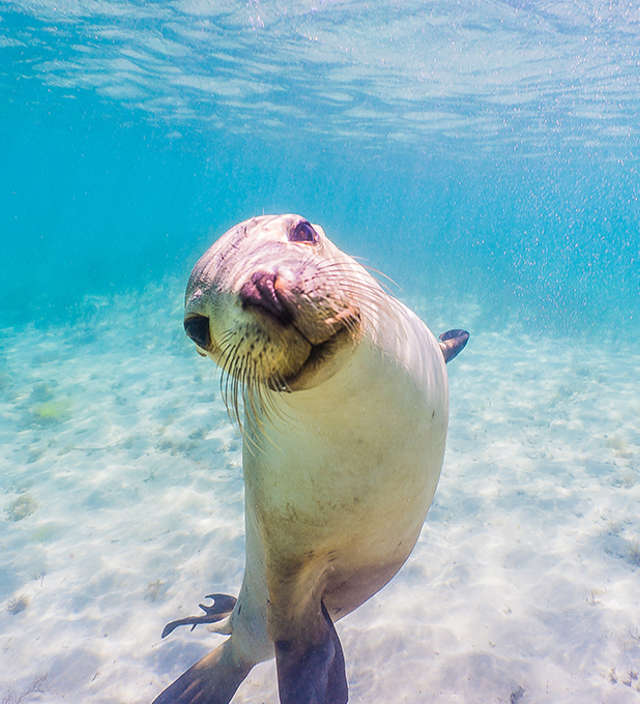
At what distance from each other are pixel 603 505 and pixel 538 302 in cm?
1693

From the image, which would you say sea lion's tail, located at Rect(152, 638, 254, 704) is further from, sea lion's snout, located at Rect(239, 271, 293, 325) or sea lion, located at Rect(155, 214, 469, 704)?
sea lion's snout, located at Rect(239, 271, 293, 325)

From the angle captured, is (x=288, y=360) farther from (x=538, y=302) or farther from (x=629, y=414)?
(x=538, y=302)

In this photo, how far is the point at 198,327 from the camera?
4.49ft

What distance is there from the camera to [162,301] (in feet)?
67.9

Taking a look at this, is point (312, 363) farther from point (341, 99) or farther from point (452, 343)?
point (341, 99)

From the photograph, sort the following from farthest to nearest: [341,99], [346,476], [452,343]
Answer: [341,99] < [452,343] < [346,476]

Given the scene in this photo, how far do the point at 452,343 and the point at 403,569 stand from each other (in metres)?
2.70

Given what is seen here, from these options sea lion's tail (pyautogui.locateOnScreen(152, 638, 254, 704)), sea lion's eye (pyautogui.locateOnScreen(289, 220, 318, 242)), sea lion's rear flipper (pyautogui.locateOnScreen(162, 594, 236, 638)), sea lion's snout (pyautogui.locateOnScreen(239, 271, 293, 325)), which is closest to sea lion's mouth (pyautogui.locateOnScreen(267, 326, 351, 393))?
sea lion's snout (pyautogui.locateOnScreen(239, 271, 293, 325))

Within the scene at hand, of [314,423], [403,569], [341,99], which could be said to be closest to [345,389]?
[314,423]

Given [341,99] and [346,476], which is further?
[341,99]

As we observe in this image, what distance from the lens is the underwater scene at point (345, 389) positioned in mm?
3629

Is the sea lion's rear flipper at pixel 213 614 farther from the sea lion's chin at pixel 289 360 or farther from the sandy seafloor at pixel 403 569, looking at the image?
the sea lion's chin at pixel 289 360

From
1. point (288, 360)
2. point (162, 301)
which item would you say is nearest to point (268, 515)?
point (288, 360)

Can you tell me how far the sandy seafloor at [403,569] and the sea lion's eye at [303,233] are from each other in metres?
3.17
